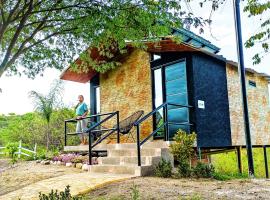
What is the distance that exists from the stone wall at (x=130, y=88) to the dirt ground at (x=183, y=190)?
5.56 meters

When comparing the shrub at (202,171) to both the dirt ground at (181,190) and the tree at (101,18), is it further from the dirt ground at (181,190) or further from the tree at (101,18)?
the tree at (101,18)

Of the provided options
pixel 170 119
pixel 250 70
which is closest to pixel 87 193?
pixel 170 119

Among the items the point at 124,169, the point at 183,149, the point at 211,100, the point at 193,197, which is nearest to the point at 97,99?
the point at 211,100

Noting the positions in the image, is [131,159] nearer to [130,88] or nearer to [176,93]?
[176,93]

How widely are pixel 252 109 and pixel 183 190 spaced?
924 centimetres

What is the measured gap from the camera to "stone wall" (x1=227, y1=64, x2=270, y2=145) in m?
13.2

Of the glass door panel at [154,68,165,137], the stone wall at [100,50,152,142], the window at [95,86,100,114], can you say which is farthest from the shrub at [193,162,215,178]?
the window at [95,86,100,114]

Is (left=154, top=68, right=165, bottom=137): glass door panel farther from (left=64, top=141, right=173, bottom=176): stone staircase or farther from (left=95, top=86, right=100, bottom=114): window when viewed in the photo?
(left=95, top=86, right=100, bottom=114): window

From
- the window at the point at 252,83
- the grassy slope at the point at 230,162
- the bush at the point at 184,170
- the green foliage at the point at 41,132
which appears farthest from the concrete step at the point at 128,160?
the green foliage at the point at 41,132

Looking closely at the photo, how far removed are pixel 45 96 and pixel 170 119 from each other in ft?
34.0

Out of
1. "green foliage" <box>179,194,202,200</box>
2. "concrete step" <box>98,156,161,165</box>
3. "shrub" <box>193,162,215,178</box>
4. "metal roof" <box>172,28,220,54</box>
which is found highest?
"metal roof" <box>172,28,220,54</box>

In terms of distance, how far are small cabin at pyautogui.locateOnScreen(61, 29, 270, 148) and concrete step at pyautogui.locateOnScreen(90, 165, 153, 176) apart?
1.91 meters

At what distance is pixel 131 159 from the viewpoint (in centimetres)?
973

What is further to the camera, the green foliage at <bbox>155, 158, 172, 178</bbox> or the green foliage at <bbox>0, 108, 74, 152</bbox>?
the green foliage at <bbox>0, 108, 74, 152</bbox>
